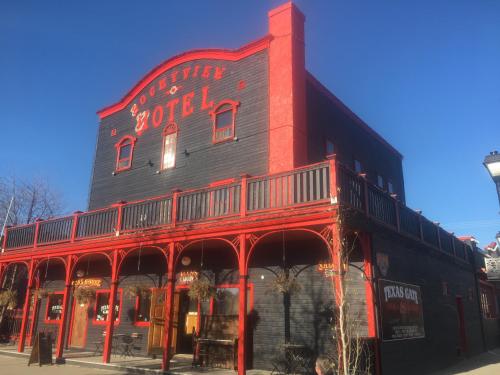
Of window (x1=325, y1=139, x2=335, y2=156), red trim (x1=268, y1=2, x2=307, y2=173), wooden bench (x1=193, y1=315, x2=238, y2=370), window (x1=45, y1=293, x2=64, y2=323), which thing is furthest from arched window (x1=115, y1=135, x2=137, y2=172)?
wooden bench (x1=193, y1=315, x2=238, y2=370)

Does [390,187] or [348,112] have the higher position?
[348,112]

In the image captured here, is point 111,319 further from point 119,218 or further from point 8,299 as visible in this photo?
point 8,299

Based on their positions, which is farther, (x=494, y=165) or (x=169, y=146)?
(x=169, y=146)

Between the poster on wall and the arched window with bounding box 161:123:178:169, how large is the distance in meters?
9.96

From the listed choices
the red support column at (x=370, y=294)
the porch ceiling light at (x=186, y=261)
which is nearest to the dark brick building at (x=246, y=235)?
the red support column at (x=370, y=294)

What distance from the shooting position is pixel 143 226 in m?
13.5

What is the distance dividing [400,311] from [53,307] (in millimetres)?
15104

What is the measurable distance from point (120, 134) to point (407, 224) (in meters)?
13.5

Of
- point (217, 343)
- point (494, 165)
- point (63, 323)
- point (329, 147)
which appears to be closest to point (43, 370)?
point (63, 323)

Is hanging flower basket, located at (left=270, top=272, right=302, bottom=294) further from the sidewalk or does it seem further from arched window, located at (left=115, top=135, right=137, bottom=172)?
arched window, located at (left=115, top=135, right=137, bottom=172)

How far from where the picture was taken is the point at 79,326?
17297mm

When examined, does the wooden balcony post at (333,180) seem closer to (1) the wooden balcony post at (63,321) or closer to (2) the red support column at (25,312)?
(1) the wooden balcony post at (63,321)

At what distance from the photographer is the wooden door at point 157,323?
43.7 ft

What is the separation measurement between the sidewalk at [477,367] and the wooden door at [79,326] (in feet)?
42.8
